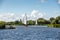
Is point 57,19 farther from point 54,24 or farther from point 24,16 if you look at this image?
point 24,16

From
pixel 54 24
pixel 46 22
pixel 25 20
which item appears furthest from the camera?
pixel 46 22

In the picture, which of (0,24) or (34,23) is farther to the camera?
(34,23)

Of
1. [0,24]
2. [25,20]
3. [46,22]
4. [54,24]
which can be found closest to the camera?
[0,24]

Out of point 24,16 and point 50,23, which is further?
point 50,23

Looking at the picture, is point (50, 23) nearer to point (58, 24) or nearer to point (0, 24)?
point (58, 24)

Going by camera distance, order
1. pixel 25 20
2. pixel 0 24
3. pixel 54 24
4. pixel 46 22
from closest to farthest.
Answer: pixel 0 24 < pixel 25 20 < pixel 54 24 < pixel 46 22

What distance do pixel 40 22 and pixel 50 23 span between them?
8.77 meters

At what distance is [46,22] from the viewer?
320 ft

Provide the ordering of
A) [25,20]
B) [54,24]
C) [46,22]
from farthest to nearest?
1. [46,22]
2. [54,24]
3. [25,20]

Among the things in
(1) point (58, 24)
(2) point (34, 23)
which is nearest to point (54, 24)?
(1) point (58, 24)

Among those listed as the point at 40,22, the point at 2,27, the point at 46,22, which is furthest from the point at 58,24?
the point at 2,27

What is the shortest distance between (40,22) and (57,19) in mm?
8942

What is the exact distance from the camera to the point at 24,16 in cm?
8788

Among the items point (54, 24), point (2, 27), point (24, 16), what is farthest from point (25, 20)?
point (2, 27)
